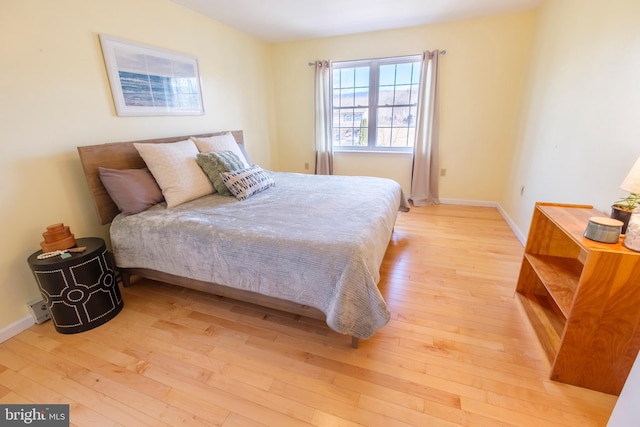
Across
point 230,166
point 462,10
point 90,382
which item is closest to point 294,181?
point 230,166

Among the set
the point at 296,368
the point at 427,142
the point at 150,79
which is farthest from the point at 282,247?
the point at 427,142

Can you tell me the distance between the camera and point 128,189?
1.99 metres

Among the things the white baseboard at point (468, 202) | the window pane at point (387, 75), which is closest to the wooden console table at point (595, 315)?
the white baseboard at point (468, 202)

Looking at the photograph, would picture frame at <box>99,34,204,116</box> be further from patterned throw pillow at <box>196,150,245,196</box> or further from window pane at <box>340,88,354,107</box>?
window pane at <box>340,88,354,107</box>

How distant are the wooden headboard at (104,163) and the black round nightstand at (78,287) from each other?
0.30 m

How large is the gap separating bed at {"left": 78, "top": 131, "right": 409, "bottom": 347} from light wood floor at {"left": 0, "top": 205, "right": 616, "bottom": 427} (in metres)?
0.20

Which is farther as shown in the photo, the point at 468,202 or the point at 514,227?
the point at 468,202

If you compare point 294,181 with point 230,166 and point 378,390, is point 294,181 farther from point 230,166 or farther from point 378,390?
point 378,390

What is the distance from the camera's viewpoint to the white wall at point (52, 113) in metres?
1.65

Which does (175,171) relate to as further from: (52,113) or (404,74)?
(404,74)

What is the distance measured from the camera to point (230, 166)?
2447 mm

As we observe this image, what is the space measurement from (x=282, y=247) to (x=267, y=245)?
92 millimetres

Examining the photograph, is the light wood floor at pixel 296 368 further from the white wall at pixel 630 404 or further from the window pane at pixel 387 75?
the window pane at pixel 387 75

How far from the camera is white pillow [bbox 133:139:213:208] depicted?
7.03ft
